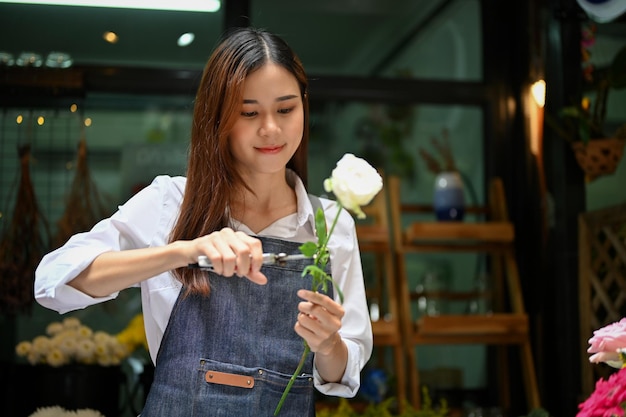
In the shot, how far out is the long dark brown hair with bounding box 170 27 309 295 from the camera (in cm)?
195

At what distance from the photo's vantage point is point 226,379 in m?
1.90

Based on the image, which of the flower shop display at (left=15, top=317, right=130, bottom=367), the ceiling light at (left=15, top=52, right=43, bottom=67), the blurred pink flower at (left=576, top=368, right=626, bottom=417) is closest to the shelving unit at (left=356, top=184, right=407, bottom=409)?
the flower shop display at (left=15, top=317, right=130, bottom=367)

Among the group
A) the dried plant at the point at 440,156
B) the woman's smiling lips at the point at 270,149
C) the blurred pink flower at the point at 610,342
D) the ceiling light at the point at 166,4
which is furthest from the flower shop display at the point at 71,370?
the blurred pink flower at the point at 610,342

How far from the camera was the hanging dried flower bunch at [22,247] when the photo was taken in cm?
415

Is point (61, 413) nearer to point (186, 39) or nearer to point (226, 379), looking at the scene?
point (226, 379)

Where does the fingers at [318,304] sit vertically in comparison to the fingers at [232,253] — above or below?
below

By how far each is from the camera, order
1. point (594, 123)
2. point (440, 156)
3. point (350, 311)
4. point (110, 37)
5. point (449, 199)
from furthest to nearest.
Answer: point (440, 156) < point (449, 199) < point (110, 37) < point (594, 123) < point (350, 311)

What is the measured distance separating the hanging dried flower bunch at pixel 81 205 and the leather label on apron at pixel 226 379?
2510mm

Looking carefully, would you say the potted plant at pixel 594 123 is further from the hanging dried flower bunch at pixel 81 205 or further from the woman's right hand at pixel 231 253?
the woman's right hand at pixel 231 253

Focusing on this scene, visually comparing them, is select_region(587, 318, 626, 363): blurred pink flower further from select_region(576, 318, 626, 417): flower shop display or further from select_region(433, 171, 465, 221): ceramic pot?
select_region(433, 171, 465, 221): ceramic pot

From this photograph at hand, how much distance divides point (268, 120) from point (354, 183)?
41cm

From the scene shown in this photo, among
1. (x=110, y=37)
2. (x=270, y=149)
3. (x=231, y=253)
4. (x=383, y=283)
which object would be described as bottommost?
(x=231, y=253)

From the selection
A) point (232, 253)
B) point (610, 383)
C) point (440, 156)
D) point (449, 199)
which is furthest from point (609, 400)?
point (440, 156)

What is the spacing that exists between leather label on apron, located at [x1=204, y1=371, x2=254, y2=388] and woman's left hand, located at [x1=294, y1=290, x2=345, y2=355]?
185 mm
